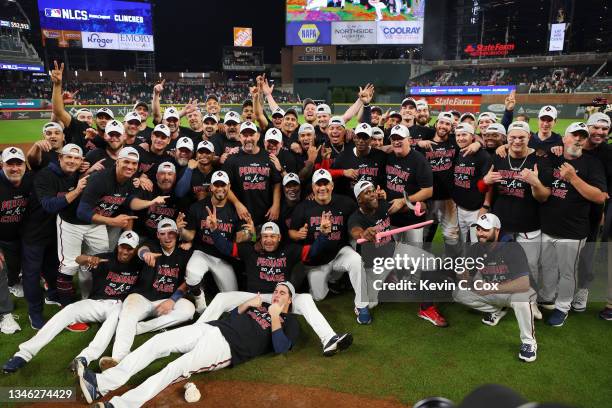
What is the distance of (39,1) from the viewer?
4291cm

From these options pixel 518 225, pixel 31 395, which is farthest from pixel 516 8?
pixel 31 395

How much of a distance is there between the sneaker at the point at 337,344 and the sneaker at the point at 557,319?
2507 mm

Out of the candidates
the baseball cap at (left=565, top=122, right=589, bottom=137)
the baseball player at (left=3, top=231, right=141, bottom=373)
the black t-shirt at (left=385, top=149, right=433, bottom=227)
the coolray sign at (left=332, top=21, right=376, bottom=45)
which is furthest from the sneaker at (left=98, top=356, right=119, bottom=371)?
the coolray sign at (left=332, top=21, right=376, bottom=45)

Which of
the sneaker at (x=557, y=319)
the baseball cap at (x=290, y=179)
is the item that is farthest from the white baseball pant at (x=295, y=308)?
the sneaker at (x=557, y=319)

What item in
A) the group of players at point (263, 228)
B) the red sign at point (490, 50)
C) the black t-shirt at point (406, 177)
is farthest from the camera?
the red sign at point (490, 50)

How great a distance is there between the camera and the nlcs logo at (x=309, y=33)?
43875 millimetres

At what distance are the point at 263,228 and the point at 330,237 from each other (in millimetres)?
930

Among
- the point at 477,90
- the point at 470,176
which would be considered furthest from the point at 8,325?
the point at 477,90

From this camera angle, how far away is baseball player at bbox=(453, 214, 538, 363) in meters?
4.57

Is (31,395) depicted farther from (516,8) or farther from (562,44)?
(516,8)

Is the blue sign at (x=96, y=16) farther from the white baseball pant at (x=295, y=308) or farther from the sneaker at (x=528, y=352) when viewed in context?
the sneaker at (x=528, y=352)

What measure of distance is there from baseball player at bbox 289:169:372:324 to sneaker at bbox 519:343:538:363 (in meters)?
1.68

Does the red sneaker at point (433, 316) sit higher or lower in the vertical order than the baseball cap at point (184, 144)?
lower

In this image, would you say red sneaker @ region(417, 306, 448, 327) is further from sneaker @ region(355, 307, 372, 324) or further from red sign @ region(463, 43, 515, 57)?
red sign @ region(463, 43, 515, 57)
